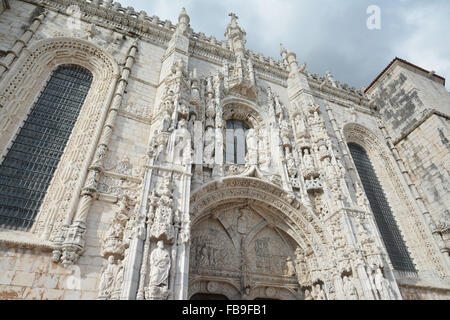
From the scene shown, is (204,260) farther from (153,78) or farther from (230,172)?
(153,78)

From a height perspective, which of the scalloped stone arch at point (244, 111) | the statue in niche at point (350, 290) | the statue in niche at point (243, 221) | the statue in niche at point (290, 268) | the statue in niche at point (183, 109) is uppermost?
the scalloped stone arch at point (244, 111)

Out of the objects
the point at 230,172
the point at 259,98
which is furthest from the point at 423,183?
the point at 230,172

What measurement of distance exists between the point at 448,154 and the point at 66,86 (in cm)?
1599

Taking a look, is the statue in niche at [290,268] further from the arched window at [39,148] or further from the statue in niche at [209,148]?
the arched window at [39,148]

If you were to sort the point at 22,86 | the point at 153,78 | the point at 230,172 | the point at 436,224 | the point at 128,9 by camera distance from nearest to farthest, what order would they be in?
the point at 22,86
the point at 230,172
the point at 153,78
the point at 436,224
the point at 128,9

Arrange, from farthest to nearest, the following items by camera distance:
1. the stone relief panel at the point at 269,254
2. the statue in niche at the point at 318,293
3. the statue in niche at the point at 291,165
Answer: the statue in niche at the point at 291,165 < the stone relief panel at the point at 269,254 < the statue in niche at the point at 318,293

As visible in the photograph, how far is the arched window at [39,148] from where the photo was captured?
6.40 metres

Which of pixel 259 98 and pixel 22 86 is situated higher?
pixel 259 98

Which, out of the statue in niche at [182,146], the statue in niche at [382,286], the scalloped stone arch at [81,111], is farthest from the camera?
the statue in niche at [182,146]

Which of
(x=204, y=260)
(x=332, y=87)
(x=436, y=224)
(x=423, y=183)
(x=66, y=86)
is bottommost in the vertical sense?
(x=204, y=260)

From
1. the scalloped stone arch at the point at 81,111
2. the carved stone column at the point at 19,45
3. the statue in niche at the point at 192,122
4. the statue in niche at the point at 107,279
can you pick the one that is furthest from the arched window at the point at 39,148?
the statue in niche at the point at 192,122

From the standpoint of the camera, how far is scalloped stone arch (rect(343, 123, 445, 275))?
35.2 feet

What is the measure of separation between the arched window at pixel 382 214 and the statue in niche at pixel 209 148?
7.96 metres
